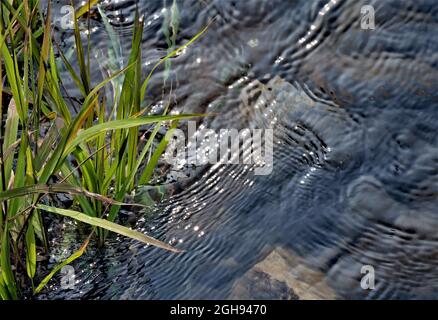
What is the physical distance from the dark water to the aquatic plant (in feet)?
0.69

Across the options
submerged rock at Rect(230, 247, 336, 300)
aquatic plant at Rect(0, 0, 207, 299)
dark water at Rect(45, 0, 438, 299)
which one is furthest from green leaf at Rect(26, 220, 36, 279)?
submerged rock at Rect(230, 247, 336, 300)

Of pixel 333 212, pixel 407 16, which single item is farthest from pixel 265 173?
pixel 407 16

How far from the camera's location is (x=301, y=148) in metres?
3.23

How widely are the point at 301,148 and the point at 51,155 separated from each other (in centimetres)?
120

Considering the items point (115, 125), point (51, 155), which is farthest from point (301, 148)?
point (51, 155)

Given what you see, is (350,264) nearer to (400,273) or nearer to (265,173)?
(400,273)

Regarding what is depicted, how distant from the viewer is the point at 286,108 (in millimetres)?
3398

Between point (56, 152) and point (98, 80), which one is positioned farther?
point (98, 80)

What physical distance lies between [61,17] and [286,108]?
4.69ft

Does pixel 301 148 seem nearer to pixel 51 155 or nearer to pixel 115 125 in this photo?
pixel 115 125

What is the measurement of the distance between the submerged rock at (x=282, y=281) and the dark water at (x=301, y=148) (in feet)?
0.14

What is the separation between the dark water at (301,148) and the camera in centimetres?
279

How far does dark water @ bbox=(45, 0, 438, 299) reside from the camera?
2785 mm

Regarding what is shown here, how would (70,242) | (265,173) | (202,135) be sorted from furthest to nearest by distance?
(202,135), (265,173), (70,242)
